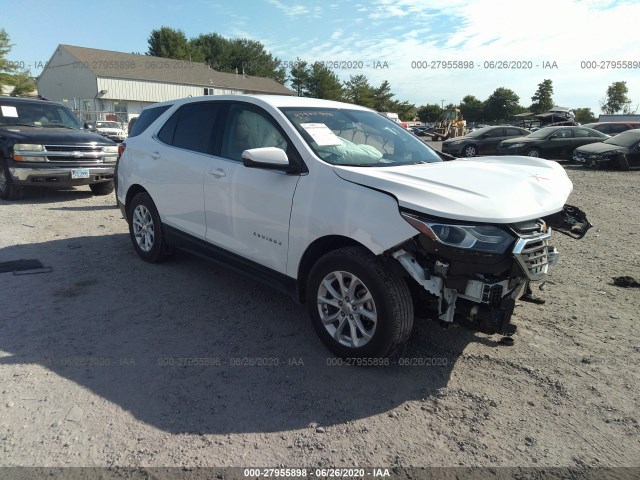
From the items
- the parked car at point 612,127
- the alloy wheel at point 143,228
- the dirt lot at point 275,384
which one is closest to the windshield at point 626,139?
the parked car at point 612,127

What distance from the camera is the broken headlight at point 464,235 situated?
277cm

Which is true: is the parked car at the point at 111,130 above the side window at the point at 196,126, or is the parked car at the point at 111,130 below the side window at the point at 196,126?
below

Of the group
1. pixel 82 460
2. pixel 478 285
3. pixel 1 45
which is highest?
pixel 1 45

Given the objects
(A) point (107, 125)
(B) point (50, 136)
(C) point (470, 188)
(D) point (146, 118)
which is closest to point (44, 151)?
(B) point (50, 136)

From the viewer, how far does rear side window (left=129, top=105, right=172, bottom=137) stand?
5391 millimetres

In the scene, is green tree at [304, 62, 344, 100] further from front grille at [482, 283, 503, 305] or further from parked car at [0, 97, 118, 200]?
front grille at [482, 283, 503, 305]

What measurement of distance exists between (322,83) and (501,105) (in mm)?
51375

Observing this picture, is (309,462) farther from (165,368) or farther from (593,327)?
(593,327)

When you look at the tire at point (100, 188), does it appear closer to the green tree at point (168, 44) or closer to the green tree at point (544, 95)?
the green tree at point (168, 44)

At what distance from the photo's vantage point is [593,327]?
3.92m

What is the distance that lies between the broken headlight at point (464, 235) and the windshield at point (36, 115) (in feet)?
30.8

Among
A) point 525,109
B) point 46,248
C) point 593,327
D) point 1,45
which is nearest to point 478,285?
point 593,327

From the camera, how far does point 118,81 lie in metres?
42.0

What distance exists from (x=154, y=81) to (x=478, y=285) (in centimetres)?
4752
